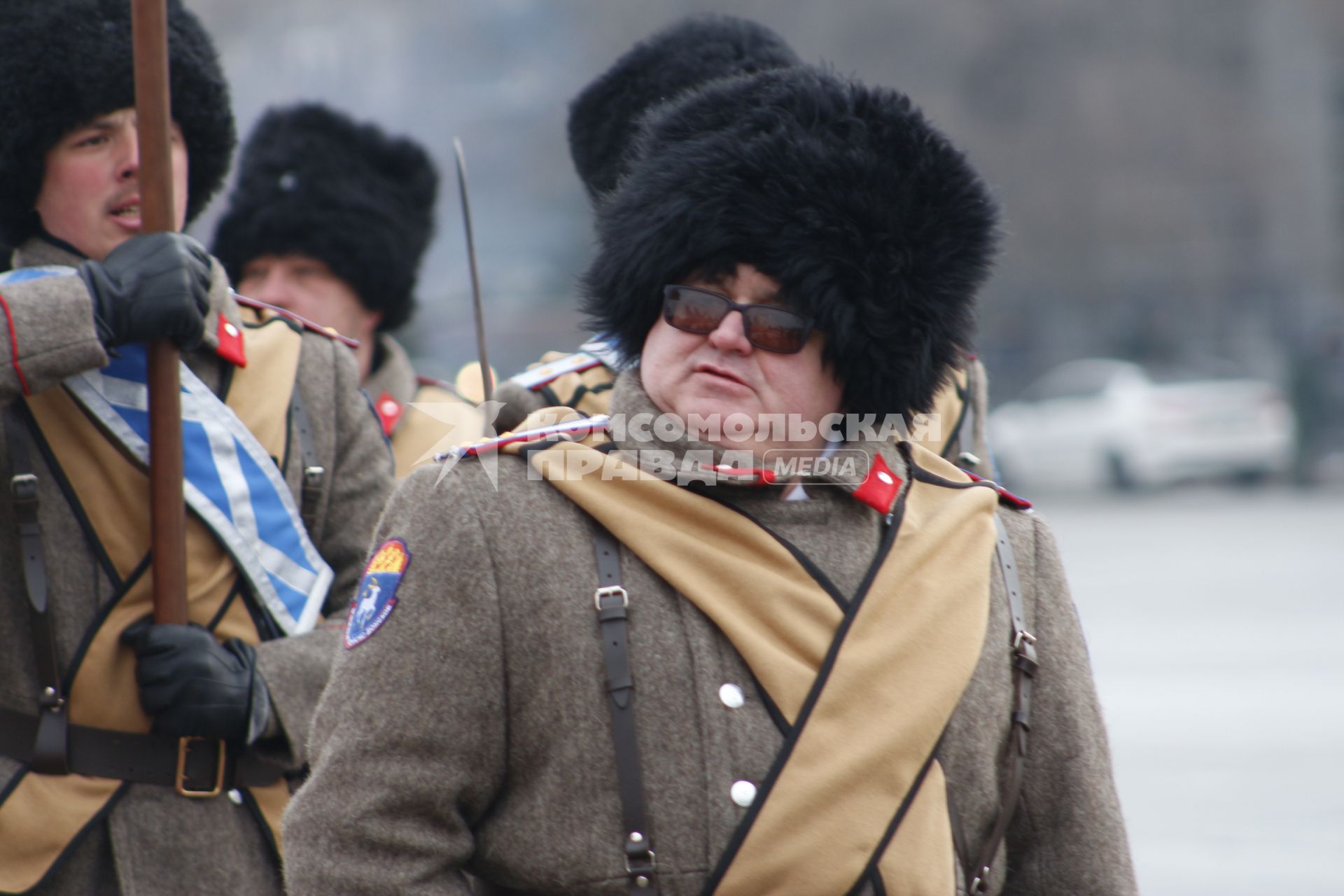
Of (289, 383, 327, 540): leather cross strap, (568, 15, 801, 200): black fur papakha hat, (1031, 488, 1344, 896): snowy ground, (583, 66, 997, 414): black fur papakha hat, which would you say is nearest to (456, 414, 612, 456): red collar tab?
(583, 66, 997, 414): black fur papakha hat

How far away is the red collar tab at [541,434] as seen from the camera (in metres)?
2.42

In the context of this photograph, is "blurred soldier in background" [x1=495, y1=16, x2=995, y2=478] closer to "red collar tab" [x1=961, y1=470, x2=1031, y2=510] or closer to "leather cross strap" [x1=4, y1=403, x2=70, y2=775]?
"red collar tab" [x1=961, y1=470, x2=1031, y2=510]

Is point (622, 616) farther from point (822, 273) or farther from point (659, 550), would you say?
point (822, 273)

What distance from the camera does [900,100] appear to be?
2.57 m

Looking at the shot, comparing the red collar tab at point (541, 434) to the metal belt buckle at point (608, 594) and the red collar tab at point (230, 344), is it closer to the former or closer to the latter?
the metal belt buckle at point (608, 594)

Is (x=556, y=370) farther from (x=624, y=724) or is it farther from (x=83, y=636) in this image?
(x=624, y=724)

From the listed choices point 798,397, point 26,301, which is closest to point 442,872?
point 798,397

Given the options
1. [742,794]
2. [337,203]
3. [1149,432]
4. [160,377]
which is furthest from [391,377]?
[1149,432]

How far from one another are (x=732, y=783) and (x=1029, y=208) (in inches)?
1071

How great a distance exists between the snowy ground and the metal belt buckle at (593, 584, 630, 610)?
4.28 metres

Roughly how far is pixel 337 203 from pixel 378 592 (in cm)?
315

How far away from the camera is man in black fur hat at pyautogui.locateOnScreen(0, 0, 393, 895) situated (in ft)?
9.17

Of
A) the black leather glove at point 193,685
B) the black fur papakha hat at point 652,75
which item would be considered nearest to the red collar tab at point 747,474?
the black leather glove at point 193,685

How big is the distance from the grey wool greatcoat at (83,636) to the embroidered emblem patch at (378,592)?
0.68m
